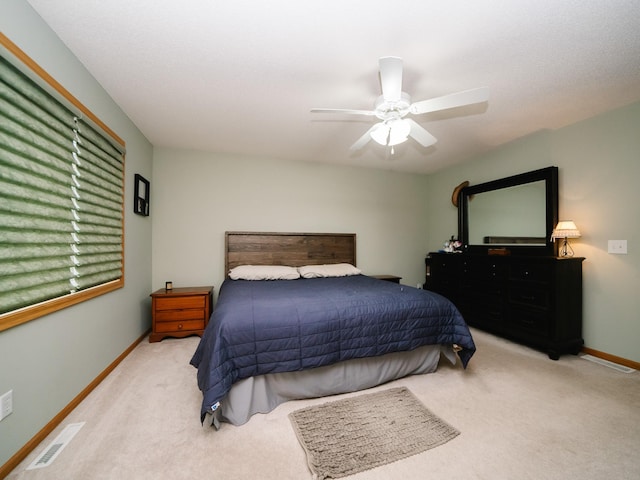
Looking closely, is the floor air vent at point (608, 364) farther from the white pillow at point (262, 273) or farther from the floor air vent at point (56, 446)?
the floor air vent at point (56, 446)

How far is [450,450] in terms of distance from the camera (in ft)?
4.64

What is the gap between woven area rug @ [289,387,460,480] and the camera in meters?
1.34

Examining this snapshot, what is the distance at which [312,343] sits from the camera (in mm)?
1770

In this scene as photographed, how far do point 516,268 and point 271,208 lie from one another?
3175mm

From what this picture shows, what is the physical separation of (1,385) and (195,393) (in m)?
1.02

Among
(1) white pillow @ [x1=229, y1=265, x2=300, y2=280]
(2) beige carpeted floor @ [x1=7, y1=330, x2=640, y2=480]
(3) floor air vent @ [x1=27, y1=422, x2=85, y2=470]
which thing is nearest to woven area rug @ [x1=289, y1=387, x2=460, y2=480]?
(2) beige carpeted floor @ [x1=7, y1=330, x2=640, y2=480]

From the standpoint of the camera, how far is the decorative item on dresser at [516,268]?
262 cm

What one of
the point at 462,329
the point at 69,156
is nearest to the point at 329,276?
the point at 462,329

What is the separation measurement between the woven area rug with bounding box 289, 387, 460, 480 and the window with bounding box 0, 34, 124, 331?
5.41 feet

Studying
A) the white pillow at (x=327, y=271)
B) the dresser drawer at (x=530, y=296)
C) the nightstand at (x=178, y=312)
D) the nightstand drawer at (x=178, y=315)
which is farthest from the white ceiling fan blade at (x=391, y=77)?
the nightstand drawer at (x=178, y=315)

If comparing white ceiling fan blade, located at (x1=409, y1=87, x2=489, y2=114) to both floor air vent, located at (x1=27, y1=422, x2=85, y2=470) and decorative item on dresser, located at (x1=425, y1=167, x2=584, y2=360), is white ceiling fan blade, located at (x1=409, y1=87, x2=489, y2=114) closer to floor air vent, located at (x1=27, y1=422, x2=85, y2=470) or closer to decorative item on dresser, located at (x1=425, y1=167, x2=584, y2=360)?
decorative item on dresser, located at (x1=425, y1=167, x2=584, y2=360)

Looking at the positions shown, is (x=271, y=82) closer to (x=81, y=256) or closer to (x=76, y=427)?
(x=81, y=256)

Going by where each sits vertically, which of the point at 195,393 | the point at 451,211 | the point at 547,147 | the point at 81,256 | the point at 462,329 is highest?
the point at 547,147

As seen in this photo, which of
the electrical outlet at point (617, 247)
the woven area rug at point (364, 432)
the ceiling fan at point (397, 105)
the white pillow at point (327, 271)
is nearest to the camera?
the woven area rug at point (364, 432)
